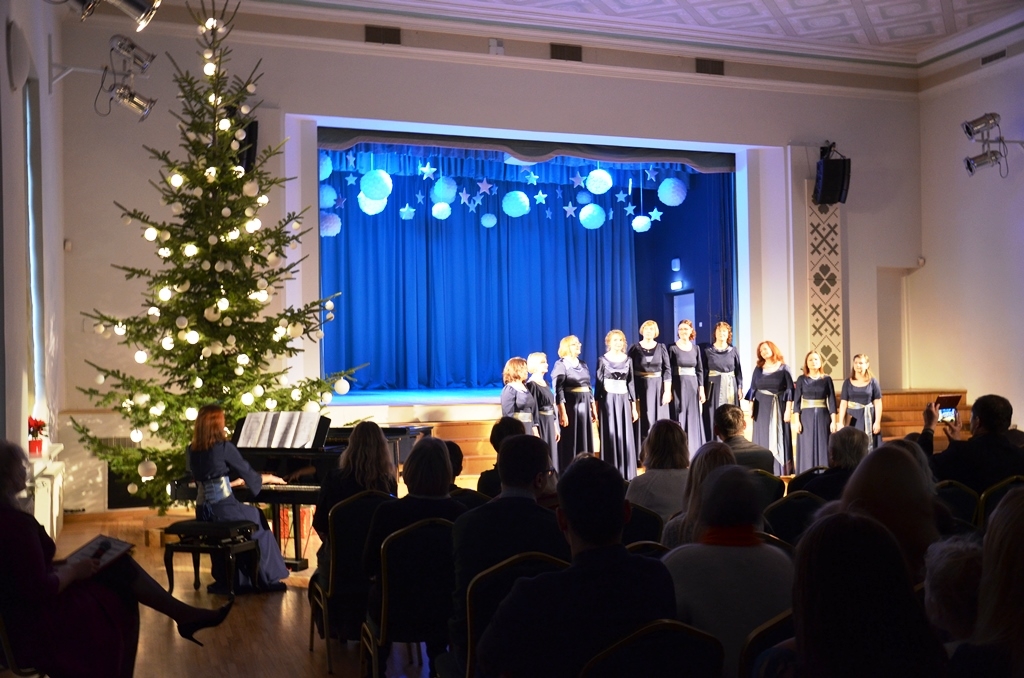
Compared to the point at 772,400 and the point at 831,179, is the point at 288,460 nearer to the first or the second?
the point at 772,400

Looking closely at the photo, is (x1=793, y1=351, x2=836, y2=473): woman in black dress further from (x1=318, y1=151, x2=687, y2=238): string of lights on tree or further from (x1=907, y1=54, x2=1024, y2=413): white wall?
(x1=318, y1=151, x2=687, y2=238): string of lights on tree

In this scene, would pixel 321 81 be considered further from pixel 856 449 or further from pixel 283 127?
pixel 856 449

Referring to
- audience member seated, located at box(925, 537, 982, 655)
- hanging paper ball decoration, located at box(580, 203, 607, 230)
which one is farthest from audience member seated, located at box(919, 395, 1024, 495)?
hanging paper ball decoration, located at box(580, 203, 607, 230)

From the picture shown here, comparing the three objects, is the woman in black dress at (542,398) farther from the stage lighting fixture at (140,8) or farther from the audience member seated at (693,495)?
the audience member seated at (693,495)

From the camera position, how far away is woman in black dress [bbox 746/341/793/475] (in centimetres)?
955

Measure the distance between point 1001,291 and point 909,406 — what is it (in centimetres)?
164

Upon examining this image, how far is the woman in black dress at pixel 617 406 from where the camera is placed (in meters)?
9.54

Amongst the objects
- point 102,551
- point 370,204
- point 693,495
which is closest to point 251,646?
point 102,551

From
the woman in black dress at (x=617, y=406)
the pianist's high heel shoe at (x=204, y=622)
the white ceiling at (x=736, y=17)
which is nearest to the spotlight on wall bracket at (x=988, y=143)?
the white ceiling at (x=736, y=17)

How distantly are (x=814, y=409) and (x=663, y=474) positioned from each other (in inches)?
227

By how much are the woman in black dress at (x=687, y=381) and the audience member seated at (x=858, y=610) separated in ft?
27.2

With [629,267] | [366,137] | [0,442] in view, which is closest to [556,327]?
[629,267]

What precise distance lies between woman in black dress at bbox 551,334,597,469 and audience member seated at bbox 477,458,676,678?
7.05 meters

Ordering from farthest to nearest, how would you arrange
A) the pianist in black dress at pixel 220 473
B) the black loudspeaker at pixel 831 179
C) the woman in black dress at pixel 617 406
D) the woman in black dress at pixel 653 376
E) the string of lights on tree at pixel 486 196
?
the string of lights on tree at pixel 486 196
the black loudspeaker at pixel 831 179
the woman in black dress at pixel 653 376
the woman in black dress at pixel 617 406
the pianist in black dress at pixel 220 473
